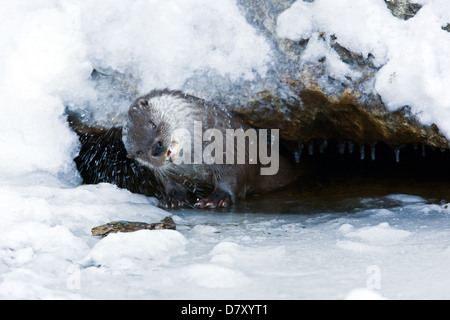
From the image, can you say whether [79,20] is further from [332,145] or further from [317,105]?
[332,145]

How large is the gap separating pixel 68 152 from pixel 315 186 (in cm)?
237

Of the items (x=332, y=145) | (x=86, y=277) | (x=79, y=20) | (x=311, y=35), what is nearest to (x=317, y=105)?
(x=311, y=35)

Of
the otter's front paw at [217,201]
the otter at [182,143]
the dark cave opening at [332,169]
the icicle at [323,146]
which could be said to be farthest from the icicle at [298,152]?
the otter's front paw at [217,201]

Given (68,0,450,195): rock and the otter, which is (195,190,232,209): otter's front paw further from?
(68,0,450,195): rock

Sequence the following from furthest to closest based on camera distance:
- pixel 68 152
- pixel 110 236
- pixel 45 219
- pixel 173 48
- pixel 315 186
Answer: pixel 315 186 < pixel 68 152 < pixel 173 48 < pixel 45 219 < pixel 110 236

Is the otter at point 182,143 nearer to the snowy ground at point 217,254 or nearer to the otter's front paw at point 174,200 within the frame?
the otter's front paw at point 174,200

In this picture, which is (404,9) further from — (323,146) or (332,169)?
(332,169)

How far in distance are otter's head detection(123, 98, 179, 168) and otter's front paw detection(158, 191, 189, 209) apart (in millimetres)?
321

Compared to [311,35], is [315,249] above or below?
below

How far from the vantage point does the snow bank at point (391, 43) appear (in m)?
3.22

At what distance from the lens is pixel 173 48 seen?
4062 mm

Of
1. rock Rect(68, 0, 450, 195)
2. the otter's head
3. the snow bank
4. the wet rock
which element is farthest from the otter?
the wet rock

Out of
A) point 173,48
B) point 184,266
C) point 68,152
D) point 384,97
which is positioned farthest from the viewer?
point 68,152

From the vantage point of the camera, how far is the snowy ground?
Answer: 2006 millimetres
